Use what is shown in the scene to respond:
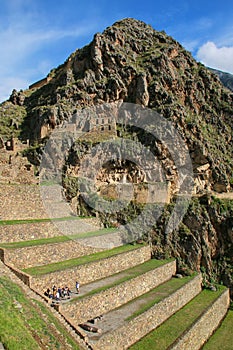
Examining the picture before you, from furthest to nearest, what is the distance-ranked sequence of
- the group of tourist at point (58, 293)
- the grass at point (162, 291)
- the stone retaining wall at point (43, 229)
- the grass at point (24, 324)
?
the stone retaining wall at point (43, 229)
the grass at point (162, 291)
the group of tourist at point (58, 293)
the grass at point (24, 324)

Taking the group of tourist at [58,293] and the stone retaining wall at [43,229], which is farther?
the stone retaining wall at [43,229]

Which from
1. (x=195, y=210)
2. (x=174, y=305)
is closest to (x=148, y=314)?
(x=174, y=305)

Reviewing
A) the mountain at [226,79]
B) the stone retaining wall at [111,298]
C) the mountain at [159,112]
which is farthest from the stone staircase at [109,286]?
the mountain at [226,79]

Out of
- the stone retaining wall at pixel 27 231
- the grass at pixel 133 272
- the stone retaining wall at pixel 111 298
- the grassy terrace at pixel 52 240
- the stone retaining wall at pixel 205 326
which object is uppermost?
the stone retaining wall at pixel 27 231

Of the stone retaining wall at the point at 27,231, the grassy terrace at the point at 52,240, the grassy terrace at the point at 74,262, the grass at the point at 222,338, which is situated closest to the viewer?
the grassy terrace at the point at 74,262

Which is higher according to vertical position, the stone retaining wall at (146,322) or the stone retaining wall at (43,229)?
the stone retaining wall at (43,229)

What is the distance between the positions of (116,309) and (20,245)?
5146mm

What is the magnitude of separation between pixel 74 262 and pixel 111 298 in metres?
2.51

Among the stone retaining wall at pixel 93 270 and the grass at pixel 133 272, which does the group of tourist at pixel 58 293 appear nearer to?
the stone retaining wall at pixel 93 270

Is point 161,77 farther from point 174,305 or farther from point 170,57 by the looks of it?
point 174,305

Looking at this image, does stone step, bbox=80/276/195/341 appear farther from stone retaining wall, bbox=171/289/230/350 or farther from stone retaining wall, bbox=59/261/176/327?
stone retaining wall, bbox=171/289/230/350

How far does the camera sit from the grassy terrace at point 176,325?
15156 mm

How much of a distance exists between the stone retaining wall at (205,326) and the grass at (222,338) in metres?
0.25

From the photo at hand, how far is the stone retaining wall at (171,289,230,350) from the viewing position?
16.2m
